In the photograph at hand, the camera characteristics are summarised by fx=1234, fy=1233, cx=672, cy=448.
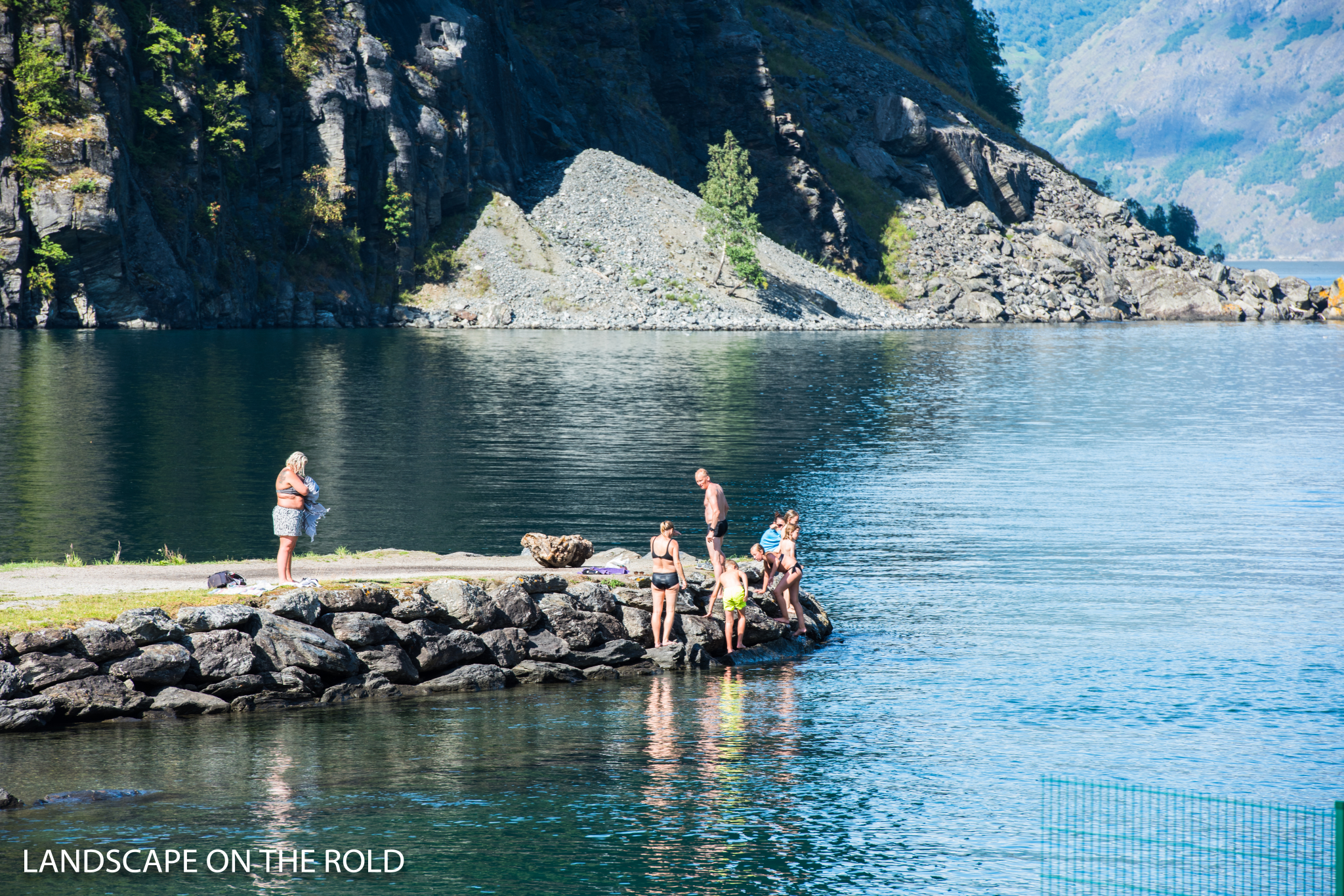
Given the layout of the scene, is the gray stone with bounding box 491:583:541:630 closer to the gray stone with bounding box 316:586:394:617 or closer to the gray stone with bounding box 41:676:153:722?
the gray stone with bounding box 316:586:394:617

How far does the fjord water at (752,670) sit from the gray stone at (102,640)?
138 cm

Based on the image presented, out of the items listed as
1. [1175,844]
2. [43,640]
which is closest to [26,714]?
[43,640]

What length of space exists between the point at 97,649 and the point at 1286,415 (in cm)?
6895

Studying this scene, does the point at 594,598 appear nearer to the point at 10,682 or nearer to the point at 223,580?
the point at 223,580

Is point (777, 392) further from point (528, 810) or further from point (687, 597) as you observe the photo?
point (528, 810)

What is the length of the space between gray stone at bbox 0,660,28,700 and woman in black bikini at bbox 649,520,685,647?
39.8 ft

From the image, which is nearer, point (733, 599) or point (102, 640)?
point (102, 640)

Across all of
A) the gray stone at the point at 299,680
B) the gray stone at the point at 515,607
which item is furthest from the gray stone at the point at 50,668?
the gray stone at the point at 515,607

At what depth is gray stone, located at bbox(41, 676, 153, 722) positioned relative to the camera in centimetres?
2102

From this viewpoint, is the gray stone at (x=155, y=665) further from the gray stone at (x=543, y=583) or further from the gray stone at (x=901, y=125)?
the gray stone at (x=901, y=125)

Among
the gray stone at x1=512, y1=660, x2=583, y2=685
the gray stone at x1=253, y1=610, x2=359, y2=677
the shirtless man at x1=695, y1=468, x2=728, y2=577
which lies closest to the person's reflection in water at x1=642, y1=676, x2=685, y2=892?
the gray stone at x1=512, y1=660, x2=583, y2=685

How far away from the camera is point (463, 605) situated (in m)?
25.1

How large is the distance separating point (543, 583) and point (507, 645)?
1880 mm

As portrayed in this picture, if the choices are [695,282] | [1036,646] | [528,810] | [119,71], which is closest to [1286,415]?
[1036,646]
